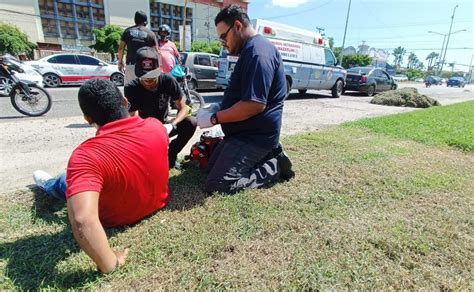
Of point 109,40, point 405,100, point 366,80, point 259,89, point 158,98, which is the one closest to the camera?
point 259,89

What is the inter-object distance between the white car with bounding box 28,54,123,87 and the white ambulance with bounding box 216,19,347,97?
19.9 ft

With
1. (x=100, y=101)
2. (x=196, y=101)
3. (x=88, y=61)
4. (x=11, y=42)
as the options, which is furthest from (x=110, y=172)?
(x=11, y=42)

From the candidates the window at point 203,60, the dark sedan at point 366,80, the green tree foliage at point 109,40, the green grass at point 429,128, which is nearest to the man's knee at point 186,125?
the green grass at point 429,128

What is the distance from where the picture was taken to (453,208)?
2627mm

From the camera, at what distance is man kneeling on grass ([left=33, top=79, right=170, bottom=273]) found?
4.70 ft

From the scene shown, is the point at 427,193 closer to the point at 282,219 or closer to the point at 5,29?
the point at 282,219

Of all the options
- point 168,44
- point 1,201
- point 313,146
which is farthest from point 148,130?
point 168,44

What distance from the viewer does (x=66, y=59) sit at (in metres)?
11.7

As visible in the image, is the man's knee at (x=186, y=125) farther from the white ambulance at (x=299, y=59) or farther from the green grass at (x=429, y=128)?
the white ambulance at (x=299, y=59)

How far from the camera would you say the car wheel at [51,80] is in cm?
1127

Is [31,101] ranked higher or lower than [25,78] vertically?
lower

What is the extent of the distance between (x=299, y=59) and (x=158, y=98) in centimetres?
847

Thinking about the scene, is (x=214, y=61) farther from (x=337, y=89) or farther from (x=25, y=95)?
(x=25, y=95)

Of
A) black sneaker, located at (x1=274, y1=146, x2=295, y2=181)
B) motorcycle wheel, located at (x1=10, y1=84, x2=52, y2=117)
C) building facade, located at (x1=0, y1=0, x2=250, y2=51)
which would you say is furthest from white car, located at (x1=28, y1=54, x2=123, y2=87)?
building facade, located at (x1=0, y1=0, x2=250, y2=51)
